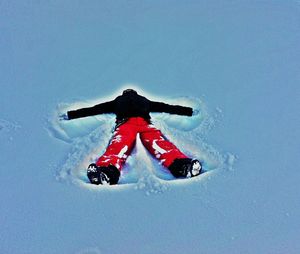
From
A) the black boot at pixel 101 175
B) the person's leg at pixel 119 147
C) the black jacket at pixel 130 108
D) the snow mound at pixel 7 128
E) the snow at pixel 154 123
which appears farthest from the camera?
the black jacket at pixel 130 108

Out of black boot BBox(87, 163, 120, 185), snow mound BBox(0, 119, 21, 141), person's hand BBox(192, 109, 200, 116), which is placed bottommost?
black boot BBox(87, 163, 120, 185)

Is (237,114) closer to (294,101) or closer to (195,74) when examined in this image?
(294,101)

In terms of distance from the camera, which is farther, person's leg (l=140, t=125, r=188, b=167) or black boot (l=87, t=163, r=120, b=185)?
person's leg (l=140, t=125, r=188, b=167)

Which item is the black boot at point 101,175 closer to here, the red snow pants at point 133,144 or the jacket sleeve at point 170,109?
the red snow pants at point 133,144

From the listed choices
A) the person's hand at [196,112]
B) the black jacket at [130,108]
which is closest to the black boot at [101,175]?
the black jacket at [130,108]

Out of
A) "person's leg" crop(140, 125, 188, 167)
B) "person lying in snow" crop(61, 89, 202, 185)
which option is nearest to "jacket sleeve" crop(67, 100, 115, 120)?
"person lying in snow" crop(61, 89, 202, 185)

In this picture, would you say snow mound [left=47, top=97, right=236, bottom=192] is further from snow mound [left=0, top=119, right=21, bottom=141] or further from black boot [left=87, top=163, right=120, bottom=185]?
snow mound [left=0, top=119, right=21, bottom=141]

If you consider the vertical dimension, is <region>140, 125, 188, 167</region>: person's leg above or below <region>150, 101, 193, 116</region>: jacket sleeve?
below

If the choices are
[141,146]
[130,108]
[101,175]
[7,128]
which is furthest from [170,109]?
[7,128]
